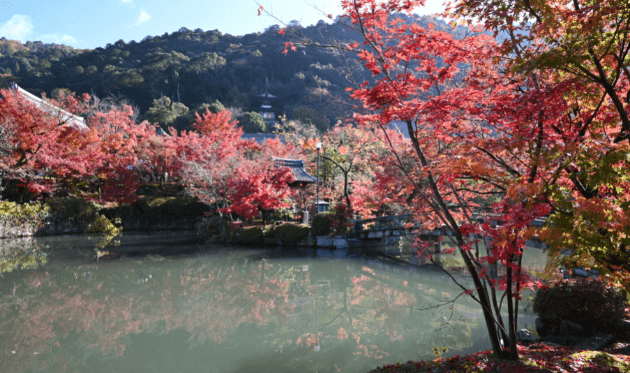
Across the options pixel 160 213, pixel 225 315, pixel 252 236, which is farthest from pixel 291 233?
pixel 160 213

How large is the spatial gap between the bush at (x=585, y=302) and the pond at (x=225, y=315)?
91 cm

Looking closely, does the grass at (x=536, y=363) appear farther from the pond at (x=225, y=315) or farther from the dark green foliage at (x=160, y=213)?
the dark green foliage at (x=160, y=213)

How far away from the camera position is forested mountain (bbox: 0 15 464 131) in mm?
33531

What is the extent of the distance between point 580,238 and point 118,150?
1844 cm

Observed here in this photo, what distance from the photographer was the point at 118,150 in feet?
54.7

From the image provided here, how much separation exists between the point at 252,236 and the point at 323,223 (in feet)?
9.32

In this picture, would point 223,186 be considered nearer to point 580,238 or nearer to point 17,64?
point 580,238

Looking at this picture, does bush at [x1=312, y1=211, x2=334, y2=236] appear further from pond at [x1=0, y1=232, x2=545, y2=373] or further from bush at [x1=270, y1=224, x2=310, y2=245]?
pond at [x1=0, y1=232, x2=545, y2=373]

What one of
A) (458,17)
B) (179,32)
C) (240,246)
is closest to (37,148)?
(240,246)

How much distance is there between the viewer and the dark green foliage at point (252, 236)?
12.9 metres

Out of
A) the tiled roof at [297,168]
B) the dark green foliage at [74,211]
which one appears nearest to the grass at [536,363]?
the tiled roof at [297,168]

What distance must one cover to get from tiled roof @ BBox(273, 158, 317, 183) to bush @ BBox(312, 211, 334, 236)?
7.82 ft

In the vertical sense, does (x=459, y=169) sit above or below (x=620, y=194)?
above

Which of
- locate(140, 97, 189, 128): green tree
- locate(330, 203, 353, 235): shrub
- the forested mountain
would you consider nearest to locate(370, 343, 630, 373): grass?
locate(330, 203, 353, 235): shrub
